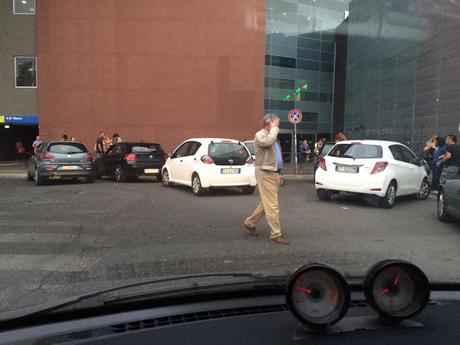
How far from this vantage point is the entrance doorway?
30.8 meters

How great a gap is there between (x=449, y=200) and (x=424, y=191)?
13.7ft

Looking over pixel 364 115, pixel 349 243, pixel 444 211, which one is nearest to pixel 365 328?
pixel 349 243

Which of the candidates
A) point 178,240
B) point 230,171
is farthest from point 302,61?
point 178,240

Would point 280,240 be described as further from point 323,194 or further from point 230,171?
point 230,171

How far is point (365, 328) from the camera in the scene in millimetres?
1994

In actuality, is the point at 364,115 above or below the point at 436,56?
below

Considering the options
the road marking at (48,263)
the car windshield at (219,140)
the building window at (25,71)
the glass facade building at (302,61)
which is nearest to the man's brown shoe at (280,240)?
the car windshield at (219,140)

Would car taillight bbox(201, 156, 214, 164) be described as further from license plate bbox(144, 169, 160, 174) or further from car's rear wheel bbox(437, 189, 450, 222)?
car's rear wheel bbox(437, 189, 450, 222)

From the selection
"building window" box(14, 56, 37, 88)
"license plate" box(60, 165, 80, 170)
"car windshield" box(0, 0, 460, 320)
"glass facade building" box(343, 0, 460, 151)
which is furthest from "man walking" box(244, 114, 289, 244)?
"building window" box(14, 56, 37, 88)

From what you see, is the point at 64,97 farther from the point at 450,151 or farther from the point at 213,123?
the point at 450,151

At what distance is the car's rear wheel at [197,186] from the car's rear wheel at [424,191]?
565 centimetres

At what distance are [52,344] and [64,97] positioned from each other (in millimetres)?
26171

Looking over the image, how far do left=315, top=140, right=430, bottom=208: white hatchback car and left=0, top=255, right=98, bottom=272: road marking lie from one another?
22.1 ft

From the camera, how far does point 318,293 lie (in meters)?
2.17
